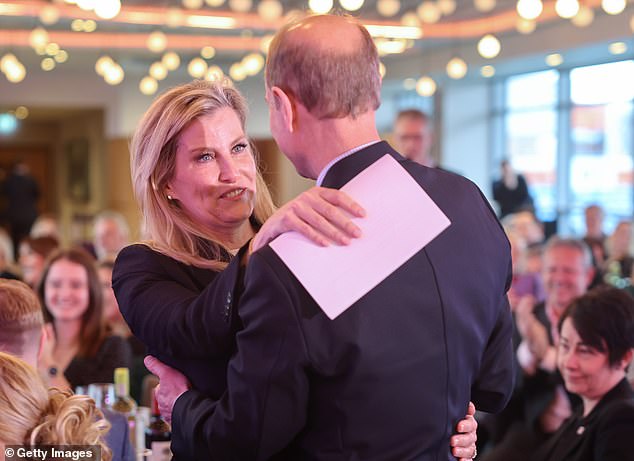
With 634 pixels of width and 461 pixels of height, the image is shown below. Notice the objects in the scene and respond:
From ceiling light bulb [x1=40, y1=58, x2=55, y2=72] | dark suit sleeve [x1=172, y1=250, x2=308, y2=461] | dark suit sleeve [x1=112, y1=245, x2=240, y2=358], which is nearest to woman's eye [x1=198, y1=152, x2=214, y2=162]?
dark suit sleeve [x1=112, y1=245, x2=240, y2=358]

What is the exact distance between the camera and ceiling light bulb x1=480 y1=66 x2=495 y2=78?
580 inches

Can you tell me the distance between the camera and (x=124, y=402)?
329 cm

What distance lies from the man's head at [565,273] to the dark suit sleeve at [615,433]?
197cm

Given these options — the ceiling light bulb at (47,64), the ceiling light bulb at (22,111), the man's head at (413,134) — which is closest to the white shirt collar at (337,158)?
the man's head at (413,134)

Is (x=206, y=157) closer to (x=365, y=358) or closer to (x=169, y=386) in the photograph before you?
(x=169, y=386)

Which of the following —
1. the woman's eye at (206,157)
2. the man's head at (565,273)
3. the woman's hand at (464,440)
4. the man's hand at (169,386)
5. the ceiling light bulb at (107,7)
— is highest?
the ceiling light bulb at (107,7)

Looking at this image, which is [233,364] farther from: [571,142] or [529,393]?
[571,142]

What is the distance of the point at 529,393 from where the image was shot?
4098mm

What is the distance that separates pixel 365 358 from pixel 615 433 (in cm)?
161

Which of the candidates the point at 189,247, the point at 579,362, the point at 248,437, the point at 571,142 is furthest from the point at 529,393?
the point at 571,142

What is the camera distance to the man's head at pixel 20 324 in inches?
103

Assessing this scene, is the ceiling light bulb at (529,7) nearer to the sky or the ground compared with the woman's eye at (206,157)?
nearer to the sky

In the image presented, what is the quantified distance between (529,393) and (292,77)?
299cm

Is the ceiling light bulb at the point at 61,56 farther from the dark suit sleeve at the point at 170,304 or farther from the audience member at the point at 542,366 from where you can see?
the dark suit sleeve at the point at 170,304
